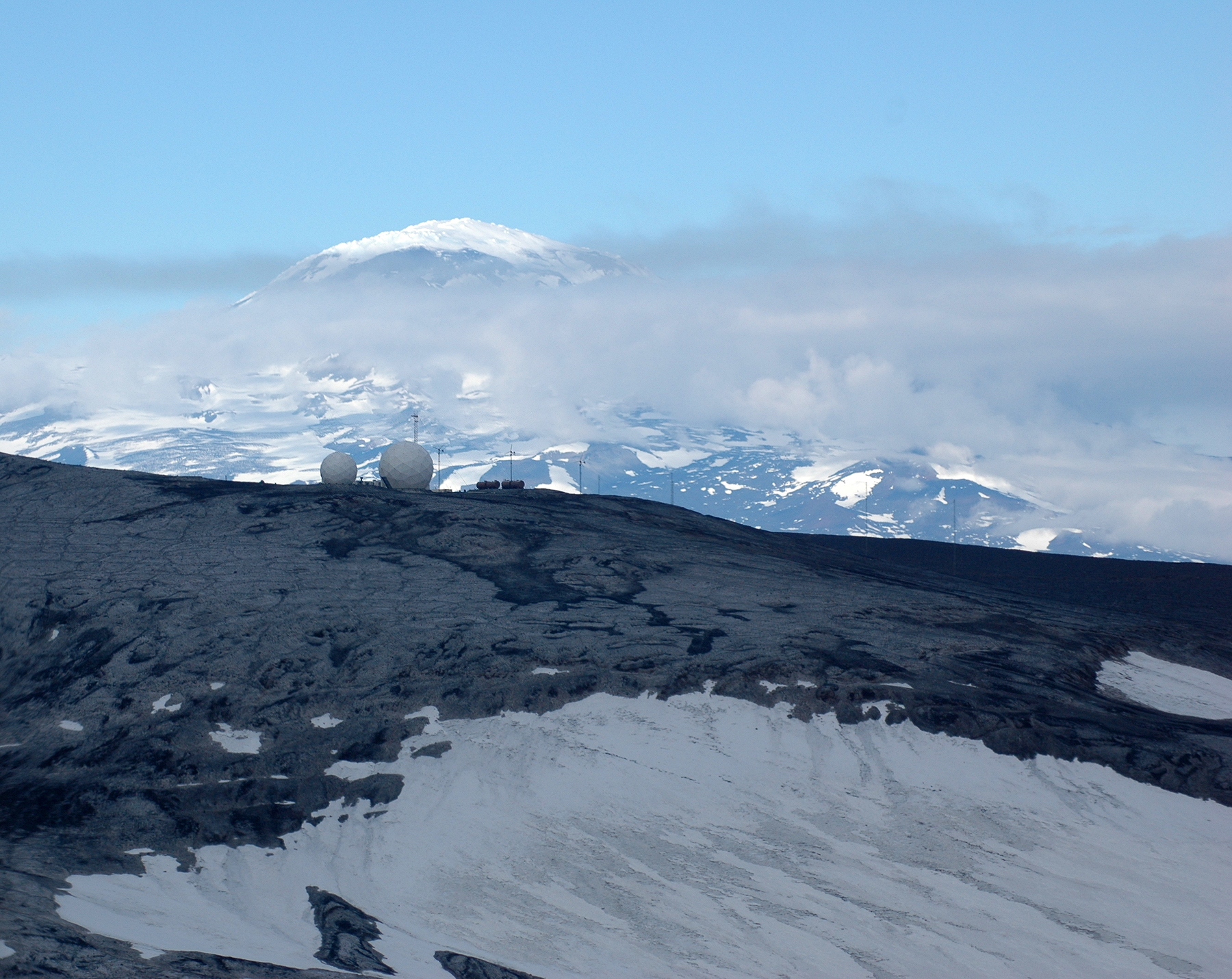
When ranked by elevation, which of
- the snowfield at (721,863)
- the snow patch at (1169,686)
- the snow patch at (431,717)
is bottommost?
the snowfield at (721,863)

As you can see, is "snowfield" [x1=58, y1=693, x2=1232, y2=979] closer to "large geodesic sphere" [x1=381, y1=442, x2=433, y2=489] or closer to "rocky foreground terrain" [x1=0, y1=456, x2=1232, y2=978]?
"rocky foreground terrain" [x1=0, y1=456, x2=1232, y2=978]

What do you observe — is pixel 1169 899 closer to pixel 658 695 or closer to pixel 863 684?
pixel 863 684

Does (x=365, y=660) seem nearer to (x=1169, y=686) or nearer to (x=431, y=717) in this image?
(x=431, y=717)

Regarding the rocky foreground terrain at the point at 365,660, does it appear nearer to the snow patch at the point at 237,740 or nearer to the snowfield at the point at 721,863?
the snow patch at the point at 237,740

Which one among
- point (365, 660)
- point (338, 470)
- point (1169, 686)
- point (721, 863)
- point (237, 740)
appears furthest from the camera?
point (338, 470)

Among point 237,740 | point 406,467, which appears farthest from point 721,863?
point 406,467

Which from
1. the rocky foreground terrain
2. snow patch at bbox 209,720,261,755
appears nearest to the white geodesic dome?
the rocky foreground terrain

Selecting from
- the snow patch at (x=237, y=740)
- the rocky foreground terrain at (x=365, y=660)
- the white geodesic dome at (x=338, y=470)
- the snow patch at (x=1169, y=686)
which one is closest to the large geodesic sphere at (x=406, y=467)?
the white geodesic dome at (x=338, y=470)
